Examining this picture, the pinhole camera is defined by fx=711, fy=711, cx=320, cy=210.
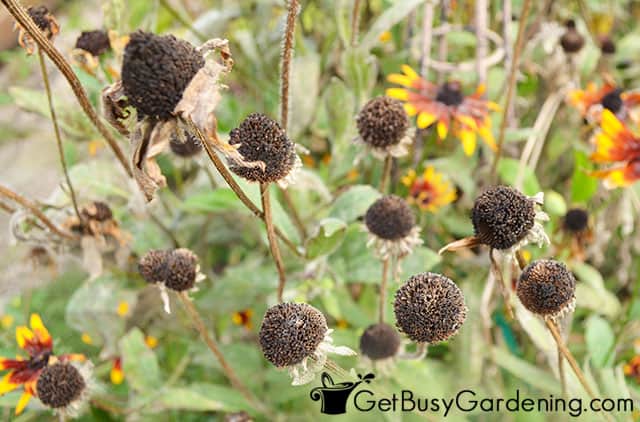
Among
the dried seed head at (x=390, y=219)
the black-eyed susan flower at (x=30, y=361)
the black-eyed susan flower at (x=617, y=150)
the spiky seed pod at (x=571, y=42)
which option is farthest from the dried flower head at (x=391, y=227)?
the spiky seed pod at (x=571, y=42)

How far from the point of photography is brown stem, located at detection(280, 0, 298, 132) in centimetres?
60

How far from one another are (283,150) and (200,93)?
0.14 m

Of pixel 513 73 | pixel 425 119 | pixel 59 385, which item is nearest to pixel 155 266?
pixel 59 385

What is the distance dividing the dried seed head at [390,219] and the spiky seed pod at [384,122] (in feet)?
0.23

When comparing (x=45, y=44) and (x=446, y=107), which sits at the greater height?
(x=45, y=44)

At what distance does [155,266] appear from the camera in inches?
27.0

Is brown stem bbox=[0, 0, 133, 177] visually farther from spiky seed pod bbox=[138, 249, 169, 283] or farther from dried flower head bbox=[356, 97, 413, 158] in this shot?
dried flower head bbox=[356, 97, 413, 158]

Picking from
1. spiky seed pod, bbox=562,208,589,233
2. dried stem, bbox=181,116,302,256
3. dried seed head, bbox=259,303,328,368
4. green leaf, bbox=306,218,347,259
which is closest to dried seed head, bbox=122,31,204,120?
dried stem, bbox=181,116,302,256

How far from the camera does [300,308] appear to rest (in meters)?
0.54

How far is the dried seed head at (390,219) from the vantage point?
0.70 meters

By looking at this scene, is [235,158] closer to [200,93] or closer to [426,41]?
[200,93]

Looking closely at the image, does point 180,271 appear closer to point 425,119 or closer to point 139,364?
point 139,364

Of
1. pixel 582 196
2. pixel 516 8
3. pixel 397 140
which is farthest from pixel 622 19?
pixel 397 140

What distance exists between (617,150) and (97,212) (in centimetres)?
61
